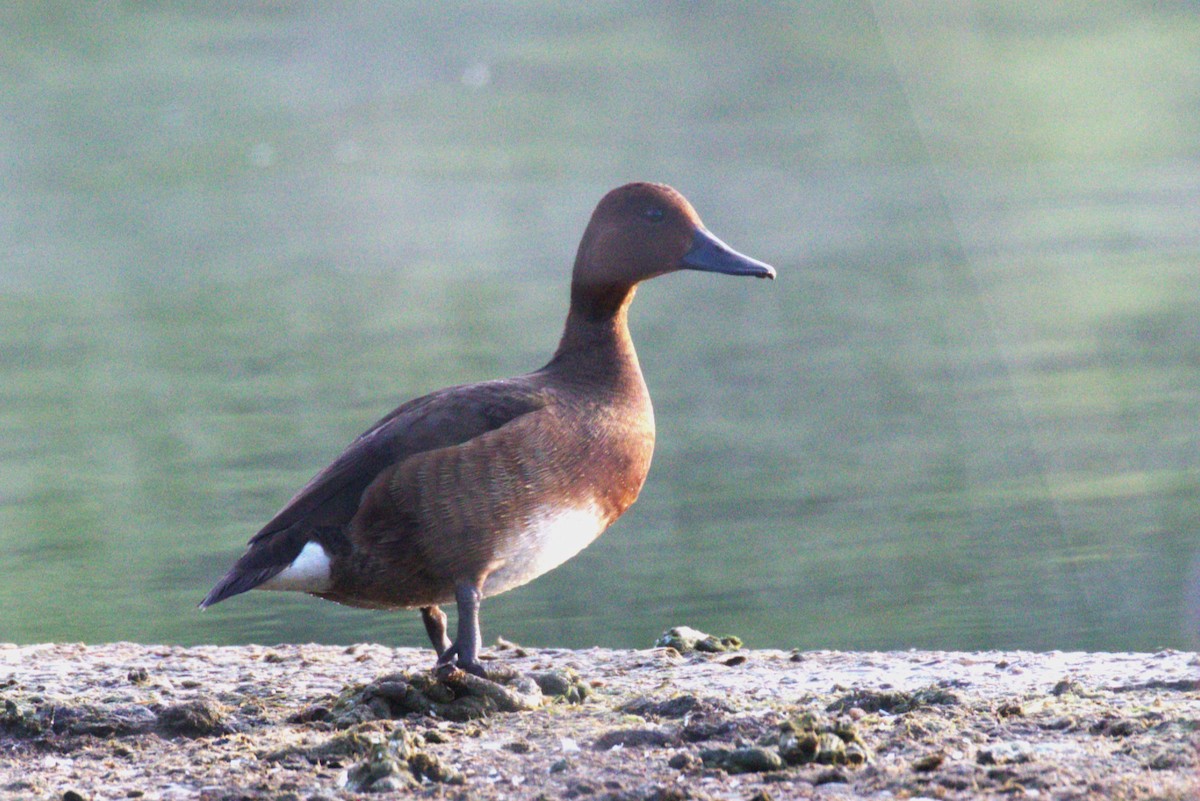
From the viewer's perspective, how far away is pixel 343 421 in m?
12.7

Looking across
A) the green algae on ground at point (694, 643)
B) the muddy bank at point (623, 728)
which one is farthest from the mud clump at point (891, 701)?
the green algae on ground at point (694, 643)

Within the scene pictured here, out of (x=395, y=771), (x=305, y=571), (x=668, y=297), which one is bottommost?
(x=668, y=297)

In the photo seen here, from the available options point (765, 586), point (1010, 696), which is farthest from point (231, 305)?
point (1010, 696)

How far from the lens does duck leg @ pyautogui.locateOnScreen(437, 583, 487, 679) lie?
592 centimetres

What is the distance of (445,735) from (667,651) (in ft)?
4.76

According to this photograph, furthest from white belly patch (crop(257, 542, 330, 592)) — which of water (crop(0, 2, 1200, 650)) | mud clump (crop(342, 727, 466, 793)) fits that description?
water (crop(0, 2, 1200, 650))

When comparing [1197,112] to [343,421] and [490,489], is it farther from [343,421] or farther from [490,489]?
[490,489]

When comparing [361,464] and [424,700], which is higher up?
[361,464]

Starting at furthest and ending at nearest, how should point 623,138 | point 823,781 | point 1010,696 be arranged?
point 623,138, point 1010,696, point 823,781

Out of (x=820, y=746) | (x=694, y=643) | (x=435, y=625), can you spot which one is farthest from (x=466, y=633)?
(x=820, y=746)

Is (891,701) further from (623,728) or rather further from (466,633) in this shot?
(466,633)

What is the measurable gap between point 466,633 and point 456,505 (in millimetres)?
385

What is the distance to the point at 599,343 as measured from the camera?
670 centimetres

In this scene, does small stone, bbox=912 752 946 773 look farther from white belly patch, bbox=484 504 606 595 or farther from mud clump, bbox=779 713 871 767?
white belly patch, bbox=484 504 606 595
